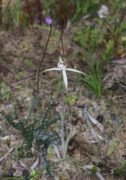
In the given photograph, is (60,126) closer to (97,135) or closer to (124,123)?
(97,135)

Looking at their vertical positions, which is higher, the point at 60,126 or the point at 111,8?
the point at 111,8

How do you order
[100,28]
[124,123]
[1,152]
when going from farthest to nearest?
1. [100,28]
2. [124,123]
3. [1,152]

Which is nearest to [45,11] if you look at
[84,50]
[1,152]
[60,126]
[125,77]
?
[84,50]

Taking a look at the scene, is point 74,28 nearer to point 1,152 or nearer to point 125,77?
point 125,77

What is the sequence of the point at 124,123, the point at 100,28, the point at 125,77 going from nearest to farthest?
the point at 124,123
the point at 125,77
the point at 100,28

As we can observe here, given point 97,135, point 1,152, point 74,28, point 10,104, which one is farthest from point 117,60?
point 1,152

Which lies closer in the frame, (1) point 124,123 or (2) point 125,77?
(1) point 124,123

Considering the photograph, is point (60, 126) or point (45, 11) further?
point (45, 11)

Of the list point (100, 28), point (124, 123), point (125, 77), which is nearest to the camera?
point (124, 123)

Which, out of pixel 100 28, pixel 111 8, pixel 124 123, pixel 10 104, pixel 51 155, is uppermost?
pixel 111 8
